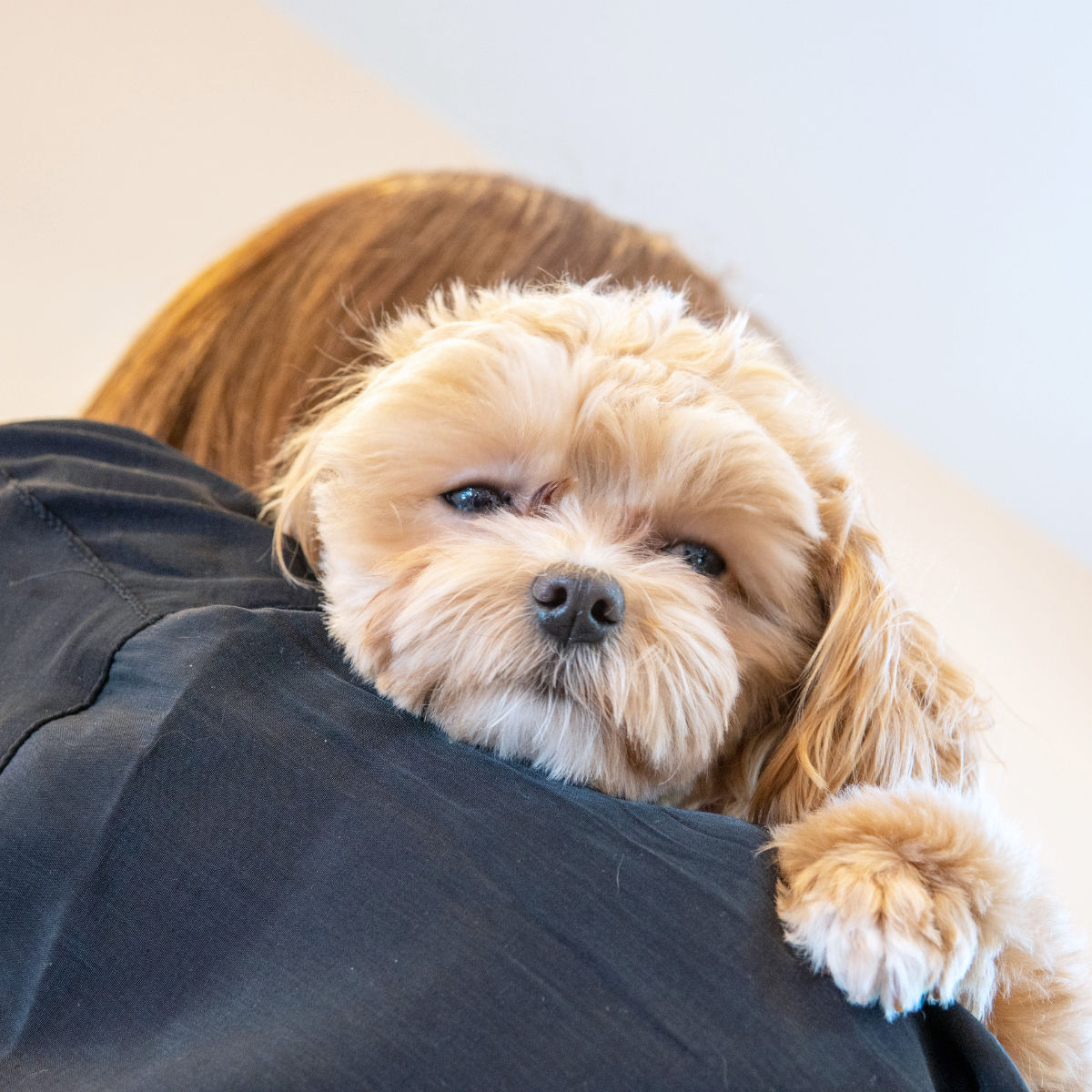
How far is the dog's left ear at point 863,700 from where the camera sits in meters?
1.06

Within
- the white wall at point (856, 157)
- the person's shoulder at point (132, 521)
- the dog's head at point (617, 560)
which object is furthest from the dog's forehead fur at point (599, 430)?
the white wall at point (856, 157)

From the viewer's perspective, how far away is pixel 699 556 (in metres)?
1.15

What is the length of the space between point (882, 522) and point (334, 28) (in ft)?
8.86

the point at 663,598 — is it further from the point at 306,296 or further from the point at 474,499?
the point at 306,296

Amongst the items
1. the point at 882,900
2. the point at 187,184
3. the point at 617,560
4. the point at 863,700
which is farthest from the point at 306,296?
the point at 187,184

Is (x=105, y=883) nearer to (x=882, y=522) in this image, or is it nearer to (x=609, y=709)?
(x=609, y=709)

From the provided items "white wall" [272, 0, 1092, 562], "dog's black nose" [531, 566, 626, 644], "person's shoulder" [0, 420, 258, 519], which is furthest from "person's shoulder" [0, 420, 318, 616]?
"white wall" [272, 0, 1092, 562]

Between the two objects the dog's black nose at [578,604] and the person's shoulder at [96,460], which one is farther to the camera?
the person's shoulder at [96,460]

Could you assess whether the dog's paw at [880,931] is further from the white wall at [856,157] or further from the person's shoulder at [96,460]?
the white wall at [856,157]

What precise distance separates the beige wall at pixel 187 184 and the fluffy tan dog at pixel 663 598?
1153 mm

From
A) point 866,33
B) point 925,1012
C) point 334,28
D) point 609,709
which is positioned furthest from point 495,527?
point 334,28

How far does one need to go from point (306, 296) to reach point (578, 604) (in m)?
0.80

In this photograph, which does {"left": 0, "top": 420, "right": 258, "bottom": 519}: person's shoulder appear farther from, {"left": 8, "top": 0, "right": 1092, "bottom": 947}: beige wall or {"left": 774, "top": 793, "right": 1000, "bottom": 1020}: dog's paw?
{"left": 8, "top": 0, "right": 1092, "bottom": 947}: beige wall

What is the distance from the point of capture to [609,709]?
0.96m
